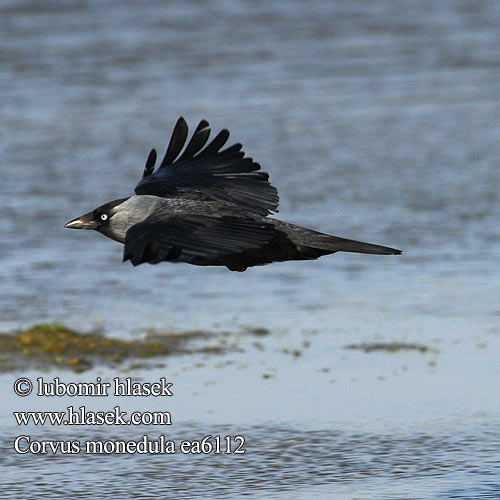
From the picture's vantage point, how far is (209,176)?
7855 millimetres

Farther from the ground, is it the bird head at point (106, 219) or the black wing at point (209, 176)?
the black wing at point (209, 176)

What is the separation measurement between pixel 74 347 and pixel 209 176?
2280 mm

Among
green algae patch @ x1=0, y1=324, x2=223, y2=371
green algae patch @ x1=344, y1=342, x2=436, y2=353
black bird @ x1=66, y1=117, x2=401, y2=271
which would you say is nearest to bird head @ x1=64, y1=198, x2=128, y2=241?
black bird @ x1=66, y1=117, x2=401, y2=271

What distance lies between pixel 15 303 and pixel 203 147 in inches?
117

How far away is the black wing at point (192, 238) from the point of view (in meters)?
6.32

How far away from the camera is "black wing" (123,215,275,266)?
20.7ft

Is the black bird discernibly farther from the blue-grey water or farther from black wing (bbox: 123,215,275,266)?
the blue-grey water

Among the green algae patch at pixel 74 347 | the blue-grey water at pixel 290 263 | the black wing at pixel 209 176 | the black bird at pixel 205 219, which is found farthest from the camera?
the green algae patch at pixel 74 347

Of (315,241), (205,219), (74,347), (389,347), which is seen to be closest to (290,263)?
(389,347)

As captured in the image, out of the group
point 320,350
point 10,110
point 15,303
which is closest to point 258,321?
point 320,350

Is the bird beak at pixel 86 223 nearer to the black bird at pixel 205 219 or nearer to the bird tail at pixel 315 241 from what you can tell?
the black bird at pixel 205 219

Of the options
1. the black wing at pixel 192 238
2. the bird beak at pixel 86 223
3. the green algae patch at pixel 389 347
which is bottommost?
the green algae patch at pixel 389 347

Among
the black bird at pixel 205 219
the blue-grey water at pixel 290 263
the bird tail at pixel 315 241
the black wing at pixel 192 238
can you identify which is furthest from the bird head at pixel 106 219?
the blue-grey water at pixel 290 263

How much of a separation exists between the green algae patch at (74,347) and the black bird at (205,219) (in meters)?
1.72
